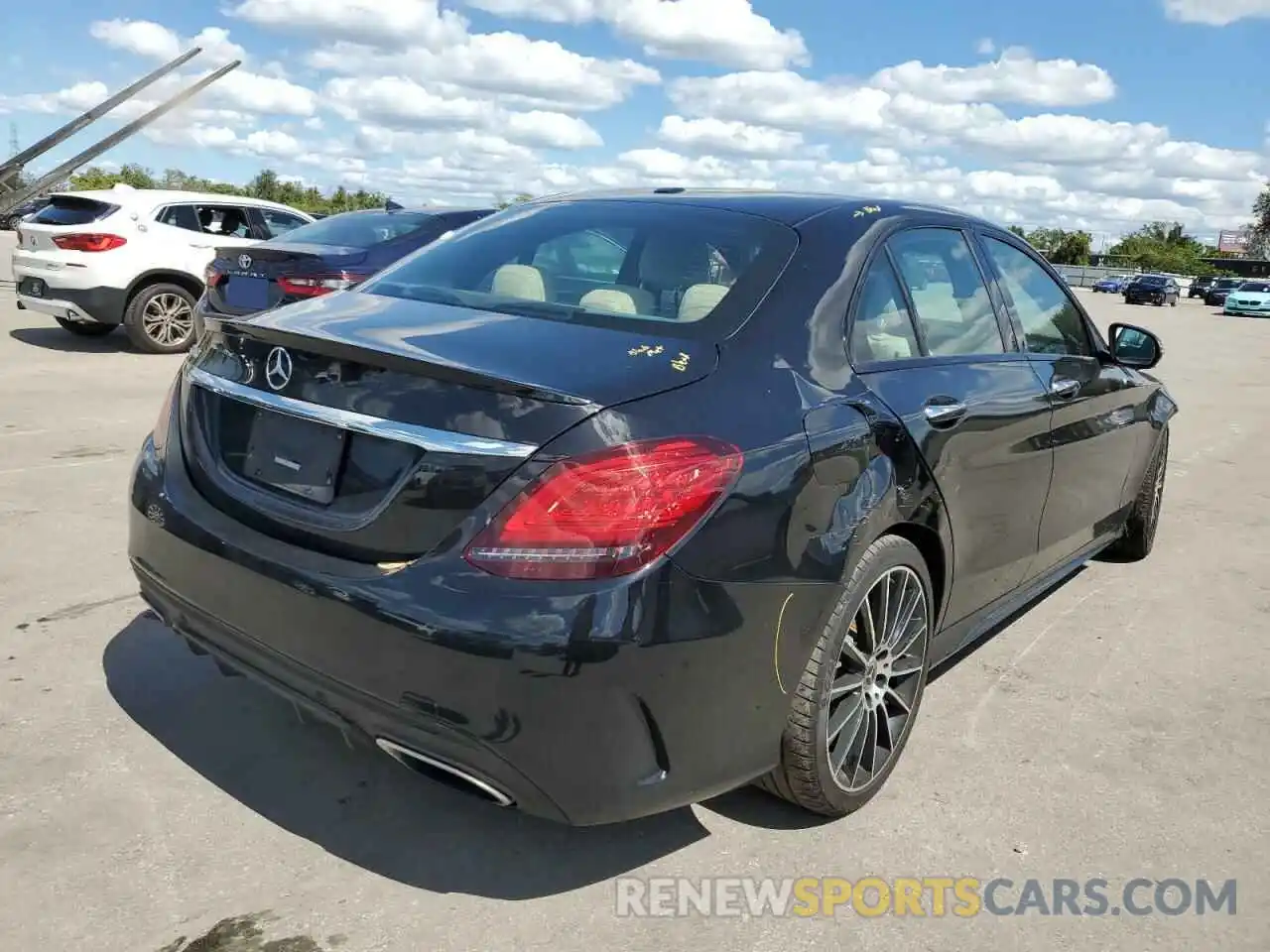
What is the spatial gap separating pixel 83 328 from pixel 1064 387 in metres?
11.1

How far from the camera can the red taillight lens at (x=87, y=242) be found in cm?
1062

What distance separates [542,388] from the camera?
7.58 ft

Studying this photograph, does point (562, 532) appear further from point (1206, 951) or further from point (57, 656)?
point (57, 656)

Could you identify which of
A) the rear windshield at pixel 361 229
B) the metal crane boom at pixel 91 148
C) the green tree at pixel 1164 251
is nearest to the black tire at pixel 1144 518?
the rear windshield at pixel 361 229

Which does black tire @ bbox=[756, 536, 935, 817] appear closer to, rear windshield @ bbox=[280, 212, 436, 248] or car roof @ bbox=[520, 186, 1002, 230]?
car roof @ bbox=[520, 186, 1002, 230]

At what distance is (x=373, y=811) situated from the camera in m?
2.87

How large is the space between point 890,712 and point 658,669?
46.4 inches

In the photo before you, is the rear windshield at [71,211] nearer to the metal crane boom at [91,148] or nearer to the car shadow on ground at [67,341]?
the car shadow on ground at [67,341]

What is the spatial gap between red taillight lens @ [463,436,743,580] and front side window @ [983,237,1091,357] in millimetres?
2257

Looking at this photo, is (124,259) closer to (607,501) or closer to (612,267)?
(612,267)

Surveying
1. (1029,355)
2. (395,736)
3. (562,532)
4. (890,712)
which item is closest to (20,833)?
(395,736)

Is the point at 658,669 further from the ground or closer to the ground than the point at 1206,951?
further from the ground

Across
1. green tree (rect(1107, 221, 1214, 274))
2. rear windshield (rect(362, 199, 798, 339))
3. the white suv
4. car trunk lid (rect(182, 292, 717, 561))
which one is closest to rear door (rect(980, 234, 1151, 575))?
rear windshield (rect(362, 199, 798, 339))

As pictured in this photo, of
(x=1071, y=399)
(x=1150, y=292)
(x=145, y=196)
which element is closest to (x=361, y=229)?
(x=145, y=196)
